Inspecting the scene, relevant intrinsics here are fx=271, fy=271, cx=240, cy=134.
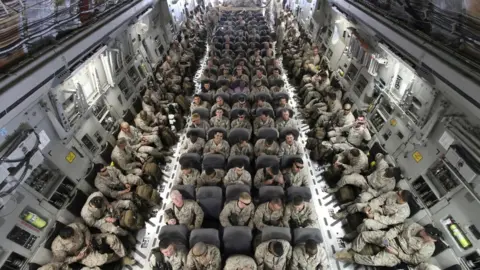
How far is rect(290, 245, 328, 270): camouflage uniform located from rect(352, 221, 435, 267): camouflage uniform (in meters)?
0.80

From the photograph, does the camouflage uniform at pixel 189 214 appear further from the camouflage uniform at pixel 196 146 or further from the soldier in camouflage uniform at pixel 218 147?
the camouflage uniform at pixel 196 146

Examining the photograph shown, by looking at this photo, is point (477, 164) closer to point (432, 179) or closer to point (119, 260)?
point (432, 179)

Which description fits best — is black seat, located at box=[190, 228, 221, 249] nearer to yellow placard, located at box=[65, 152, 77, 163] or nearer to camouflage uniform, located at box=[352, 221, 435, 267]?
camouflage uniform, located at box=[352, 221, 435, 267]

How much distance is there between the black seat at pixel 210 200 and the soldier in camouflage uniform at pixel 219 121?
1916 millimetres

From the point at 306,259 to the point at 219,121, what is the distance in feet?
11.0

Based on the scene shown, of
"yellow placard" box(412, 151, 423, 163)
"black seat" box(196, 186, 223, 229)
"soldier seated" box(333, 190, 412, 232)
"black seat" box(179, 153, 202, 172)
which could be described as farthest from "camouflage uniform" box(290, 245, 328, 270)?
"yellow placard" box(412, 151, 423, 163)

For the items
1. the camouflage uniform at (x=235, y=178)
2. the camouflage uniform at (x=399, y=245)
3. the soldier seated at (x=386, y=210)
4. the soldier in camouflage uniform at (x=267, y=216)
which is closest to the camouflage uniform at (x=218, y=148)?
the camouflage uniform at (x=235, y=178)

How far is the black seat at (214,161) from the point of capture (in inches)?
193

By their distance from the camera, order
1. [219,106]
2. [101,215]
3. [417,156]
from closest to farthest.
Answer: [101,215] < [417,156] < [219,106]

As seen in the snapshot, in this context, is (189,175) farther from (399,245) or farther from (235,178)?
(399,245)

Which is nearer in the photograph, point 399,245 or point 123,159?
point 399,245

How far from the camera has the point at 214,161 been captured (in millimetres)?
4898

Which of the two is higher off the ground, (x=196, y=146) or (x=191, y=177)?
(x=196, y=146)

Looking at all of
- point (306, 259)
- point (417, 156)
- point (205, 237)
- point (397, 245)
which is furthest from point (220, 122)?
point (397, 245)
